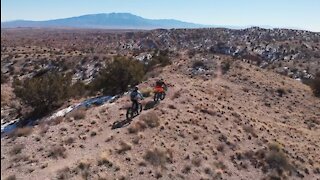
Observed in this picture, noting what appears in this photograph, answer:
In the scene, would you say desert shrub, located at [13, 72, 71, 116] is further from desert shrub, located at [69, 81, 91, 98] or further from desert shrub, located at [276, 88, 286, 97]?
desert shrub, located at [276, 88, 286, 97]

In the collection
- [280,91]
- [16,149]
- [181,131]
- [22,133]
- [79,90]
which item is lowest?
[280,91]

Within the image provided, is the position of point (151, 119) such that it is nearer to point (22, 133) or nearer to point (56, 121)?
point (56, 121)

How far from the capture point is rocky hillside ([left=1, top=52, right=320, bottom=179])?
62.1 ft

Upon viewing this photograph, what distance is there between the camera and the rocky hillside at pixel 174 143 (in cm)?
1894

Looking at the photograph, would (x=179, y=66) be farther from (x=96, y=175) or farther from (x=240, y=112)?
(x=96, y=175)

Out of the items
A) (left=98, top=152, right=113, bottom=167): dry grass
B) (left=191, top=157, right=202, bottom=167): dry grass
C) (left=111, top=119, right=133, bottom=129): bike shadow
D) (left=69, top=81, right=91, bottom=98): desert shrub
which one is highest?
(left=98, top=152, right=113, bottom=167): dry grass

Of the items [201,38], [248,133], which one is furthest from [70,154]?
[201,38]

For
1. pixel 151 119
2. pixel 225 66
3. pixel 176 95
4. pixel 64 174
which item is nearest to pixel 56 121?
pixel 151 119

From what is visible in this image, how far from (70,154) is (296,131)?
51.9 ft

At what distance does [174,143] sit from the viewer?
22.0 metres

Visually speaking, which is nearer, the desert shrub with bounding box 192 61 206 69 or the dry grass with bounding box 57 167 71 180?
the dry grass with bounding box 57 167 71 180

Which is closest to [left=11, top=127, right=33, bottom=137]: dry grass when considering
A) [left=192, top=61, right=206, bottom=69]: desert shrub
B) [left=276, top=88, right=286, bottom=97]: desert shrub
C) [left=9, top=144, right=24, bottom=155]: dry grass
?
[left=9, top=144, right=24, bottom=155]: dry grass

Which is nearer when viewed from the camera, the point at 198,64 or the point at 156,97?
the point at 156,97

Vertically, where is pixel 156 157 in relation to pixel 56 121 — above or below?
above
